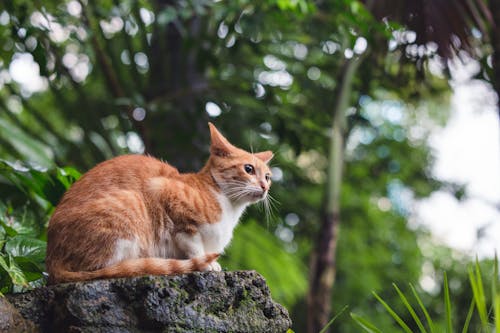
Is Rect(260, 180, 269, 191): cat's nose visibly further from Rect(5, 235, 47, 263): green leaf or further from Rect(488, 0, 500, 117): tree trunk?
Rect(488, 0, 500, 117): tree trunk

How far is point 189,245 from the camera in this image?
242 centimetres

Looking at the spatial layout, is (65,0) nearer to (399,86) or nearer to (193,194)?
(399,86)

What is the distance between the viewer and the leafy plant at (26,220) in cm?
242

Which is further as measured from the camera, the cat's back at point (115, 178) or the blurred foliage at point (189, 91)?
the blurred foliage at point (189, 91)

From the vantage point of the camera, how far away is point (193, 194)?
8.33 feet

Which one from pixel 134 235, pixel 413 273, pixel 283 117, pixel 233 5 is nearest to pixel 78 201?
pixel 134 235

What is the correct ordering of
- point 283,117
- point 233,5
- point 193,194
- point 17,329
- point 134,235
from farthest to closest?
point 283,117 < point 233,5 < point 193,194 < point 134,235 < point 17,329

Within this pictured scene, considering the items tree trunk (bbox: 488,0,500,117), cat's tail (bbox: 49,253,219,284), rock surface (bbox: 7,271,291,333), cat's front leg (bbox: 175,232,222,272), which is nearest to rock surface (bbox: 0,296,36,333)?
rock surface (bbox: 7,271,291,333)

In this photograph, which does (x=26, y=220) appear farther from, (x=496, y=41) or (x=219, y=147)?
(x=496, y=41)

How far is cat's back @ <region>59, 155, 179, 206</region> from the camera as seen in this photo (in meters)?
2.42

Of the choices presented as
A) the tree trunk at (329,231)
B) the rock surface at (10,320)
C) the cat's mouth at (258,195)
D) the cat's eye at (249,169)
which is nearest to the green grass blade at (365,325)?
the cat's mouth at (258,195)

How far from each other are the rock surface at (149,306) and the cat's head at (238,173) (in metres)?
0.51

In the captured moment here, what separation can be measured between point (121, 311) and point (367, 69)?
12.0 ft

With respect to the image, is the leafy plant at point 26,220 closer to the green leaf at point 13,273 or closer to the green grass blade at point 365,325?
the green leaf at point 13,273
